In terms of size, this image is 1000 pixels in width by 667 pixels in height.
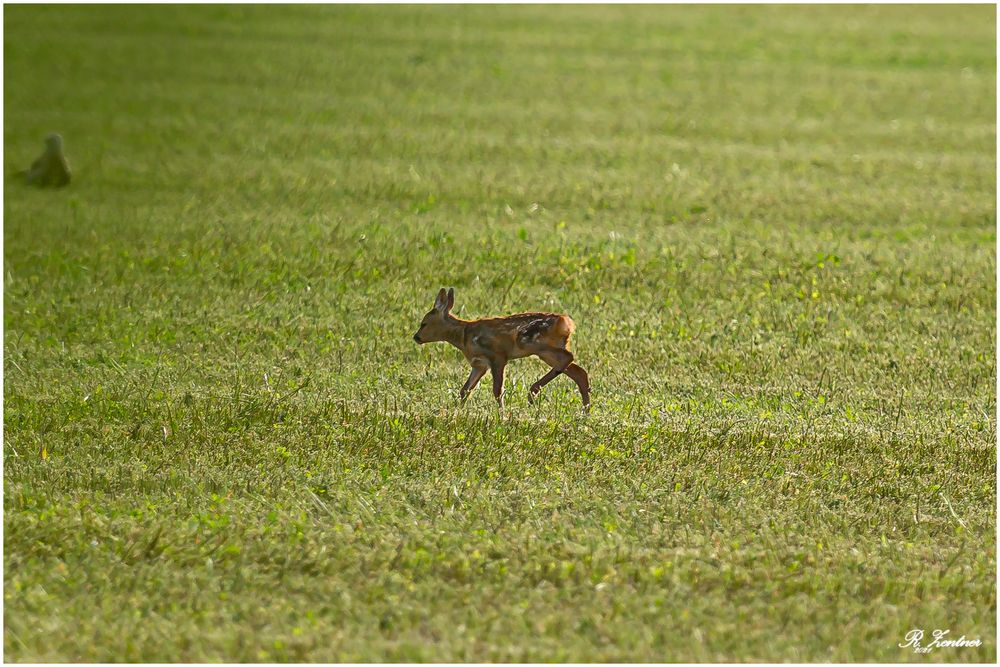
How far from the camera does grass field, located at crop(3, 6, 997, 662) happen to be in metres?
6.50

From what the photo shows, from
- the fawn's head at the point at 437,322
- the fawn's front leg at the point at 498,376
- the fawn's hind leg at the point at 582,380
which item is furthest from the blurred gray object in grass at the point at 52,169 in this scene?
the fawn's hind leg at the point at 582,380

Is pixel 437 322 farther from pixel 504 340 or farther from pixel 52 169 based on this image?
pixel 52 169

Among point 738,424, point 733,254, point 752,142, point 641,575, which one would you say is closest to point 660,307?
point 733,254

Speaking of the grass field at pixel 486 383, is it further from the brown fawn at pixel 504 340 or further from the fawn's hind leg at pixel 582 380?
the brown fawn at pixel 504 340

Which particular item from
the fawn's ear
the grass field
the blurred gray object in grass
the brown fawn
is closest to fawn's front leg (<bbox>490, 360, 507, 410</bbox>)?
the brown fawn

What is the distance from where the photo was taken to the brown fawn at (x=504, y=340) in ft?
27.8

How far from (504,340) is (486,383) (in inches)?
41.0

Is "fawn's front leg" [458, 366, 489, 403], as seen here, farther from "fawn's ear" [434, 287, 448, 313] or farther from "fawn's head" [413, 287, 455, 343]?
"fawn's ear" [434, 287, 448, 313]

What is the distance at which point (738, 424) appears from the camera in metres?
8.78

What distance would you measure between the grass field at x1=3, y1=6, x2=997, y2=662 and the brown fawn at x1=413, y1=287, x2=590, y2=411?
0.95 ft

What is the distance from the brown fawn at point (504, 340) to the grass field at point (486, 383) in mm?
289

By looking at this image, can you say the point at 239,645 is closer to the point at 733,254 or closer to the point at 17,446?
the point at 17,446

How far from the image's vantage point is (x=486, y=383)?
9.56 meters

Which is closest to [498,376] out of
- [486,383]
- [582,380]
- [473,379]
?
[473,379]
